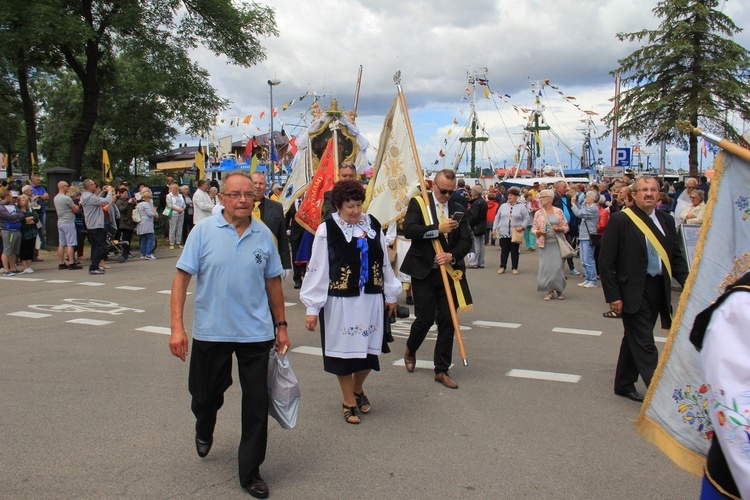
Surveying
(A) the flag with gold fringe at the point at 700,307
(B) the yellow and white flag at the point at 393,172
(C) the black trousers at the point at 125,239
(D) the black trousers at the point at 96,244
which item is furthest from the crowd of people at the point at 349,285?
(C) the black trousers at the point at 125,239

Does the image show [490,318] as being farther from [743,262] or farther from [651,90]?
[651,90]

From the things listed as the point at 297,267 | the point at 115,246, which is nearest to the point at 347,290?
the point at 297,267

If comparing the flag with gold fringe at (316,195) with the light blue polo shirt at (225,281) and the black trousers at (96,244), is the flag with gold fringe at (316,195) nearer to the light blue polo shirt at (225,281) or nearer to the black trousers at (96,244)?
the light blue polo shirt at (225,281)

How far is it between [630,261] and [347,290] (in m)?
2.39

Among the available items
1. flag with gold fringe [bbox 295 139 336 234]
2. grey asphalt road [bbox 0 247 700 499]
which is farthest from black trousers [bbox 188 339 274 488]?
flag with gold fringe [bbox 295 139 336 234]

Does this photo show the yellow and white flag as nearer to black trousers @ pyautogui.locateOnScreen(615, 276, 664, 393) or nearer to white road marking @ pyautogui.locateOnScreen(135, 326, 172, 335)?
black trousers @ pyautogui.locateOnScreen(615, 276, 664, 393)

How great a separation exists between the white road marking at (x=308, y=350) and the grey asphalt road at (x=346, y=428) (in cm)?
5

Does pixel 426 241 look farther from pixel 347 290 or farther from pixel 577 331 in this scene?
pixel 577 331

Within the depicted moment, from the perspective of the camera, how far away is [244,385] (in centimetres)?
383

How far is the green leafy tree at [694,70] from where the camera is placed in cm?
2336

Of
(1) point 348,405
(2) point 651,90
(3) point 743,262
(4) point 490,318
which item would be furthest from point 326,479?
(2) point 651,90

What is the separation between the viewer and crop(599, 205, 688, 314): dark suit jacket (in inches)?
214

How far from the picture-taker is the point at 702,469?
8.18 feet

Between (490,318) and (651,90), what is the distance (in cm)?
1925
